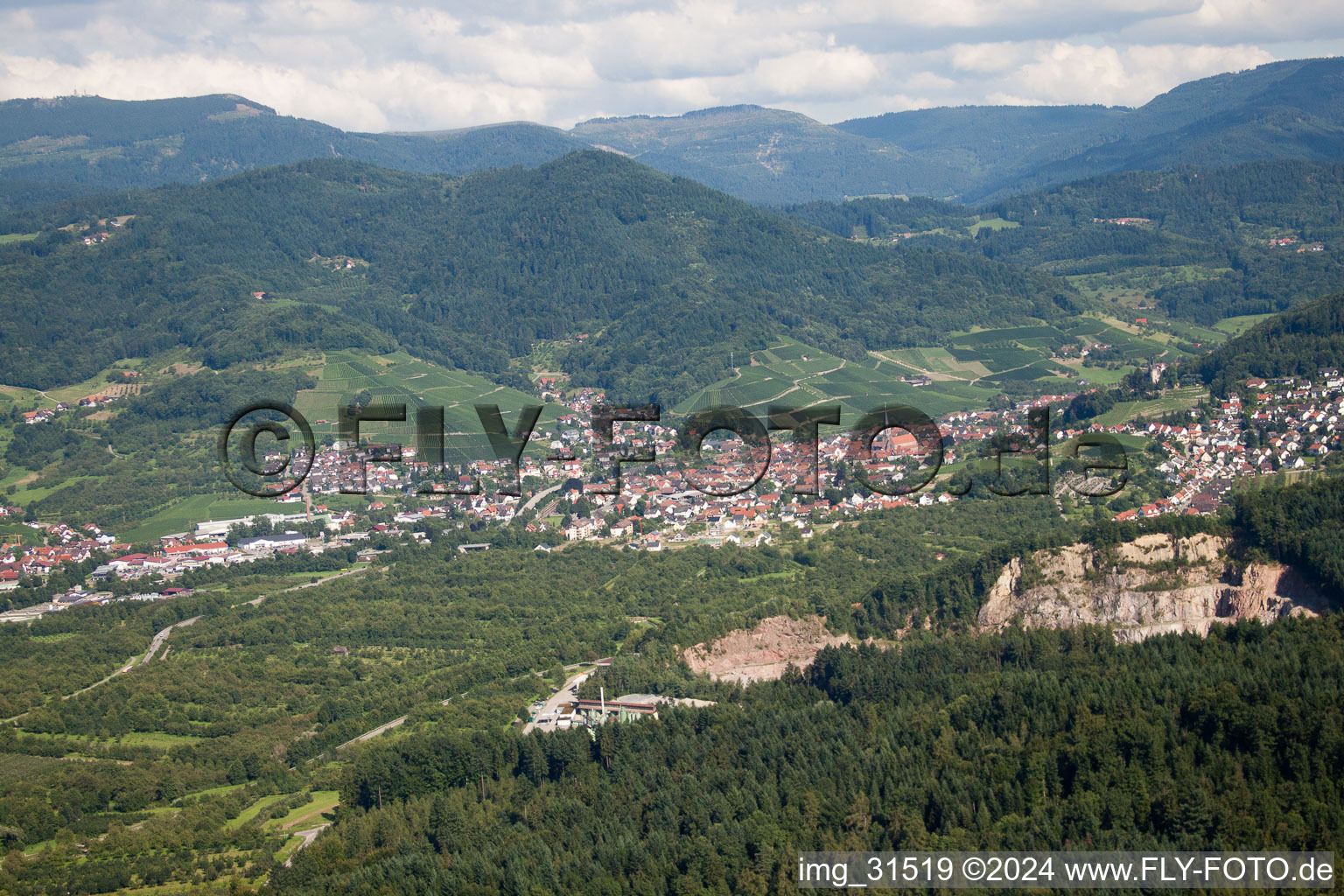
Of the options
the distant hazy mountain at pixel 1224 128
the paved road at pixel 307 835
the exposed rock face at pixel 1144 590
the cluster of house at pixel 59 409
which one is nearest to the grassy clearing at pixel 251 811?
the paved road at pixel 307 835

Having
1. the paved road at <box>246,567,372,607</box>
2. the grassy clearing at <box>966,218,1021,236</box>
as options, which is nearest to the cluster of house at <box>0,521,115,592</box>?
the paved road at <box>246,567,372,607</box>

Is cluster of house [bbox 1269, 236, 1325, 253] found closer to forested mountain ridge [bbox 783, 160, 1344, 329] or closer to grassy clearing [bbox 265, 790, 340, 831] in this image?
forested mountain ridge [bbox 783, 160, 1344, 329]

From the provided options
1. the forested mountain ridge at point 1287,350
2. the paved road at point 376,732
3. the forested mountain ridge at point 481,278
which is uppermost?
the forested mountain ridge at point 481,278

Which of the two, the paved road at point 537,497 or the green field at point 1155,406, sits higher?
the green field at point 1155,406

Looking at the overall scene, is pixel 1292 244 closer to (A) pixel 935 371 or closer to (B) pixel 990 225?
(B) pixel 990 225

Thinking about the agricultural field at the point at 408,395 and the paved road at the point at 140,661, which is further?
the agricultural field at the point at 408,395

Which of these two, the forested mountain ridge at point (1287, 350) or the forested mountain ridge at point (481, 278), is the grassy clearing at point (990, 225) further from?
the forested mountain ridge at point (1287, 350)
